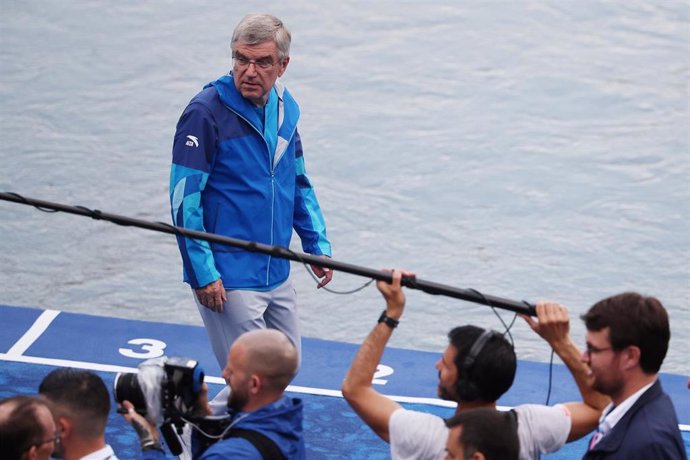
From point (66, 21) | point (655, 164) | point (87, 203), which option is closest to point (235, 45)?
point (87, 203)

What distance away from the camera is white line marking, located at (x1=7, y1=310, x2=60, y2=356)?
7.43 metres

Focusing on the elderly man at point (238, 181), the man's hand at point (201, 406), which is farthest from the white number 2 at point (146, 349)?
the man's hand at point (201, 406)

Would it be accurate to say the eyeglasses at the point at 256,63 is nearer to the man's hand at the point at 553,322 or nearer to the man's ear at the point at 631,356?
the man's hand at the point at 553,322

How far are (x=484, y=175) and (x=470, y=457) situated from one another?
21.8ft

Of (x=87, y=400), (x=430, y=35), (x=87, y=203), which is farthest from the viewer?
(x=430, y=35)

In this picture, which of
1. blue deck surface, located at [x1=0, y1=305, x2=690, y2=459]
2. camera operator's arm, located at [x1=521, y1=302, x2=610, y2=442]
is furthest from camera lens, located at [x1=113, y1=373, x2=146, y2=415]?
blue deck surface, located at [x1=0, y1=305, x2=690, y2=459]

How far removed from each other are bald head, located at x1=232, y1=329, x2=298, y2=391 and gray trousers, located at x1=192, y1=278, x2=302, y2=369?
1311 mm

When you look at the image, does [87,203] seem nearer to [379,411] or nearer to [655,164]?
[655,164]

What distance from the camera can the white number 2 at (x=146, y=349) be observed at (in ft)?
24.6

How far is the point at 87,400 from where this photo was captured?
4277 millimetres

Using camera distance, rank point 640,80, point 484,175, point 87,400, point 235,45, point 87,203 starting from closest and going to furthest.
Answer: point 87,400, point 235,45, point 87,203, point 484,175, point 640,80

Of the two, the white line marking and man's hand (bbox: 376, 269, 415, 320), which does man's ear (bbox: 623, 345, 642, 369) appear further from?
the white line marking

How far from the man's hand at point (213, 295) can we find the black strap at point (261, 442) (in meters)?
1.45

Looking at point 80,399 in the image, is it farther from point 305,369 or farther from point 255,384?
point 305,369
